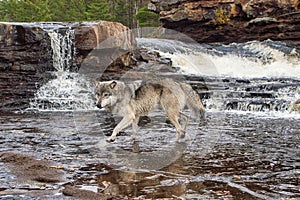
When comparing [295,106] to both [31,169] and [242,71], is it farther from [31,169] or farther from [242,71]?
[242,71]

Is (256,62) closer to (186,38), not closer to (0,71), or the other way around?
(186,38)

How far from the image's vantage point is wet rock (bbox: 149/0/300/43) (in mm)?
27766

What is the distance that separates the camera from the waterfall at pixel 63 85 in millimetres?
14633

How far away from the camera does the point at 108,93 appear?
6.89 meters

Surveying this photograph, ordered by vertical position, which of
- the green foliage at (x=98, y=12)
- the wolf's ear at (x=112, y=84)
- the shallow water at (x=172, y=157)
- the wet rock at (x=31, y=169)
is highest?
the green foliage at (x=98, y=12)

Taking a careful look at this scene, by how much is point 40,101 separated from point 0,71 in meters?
2.41

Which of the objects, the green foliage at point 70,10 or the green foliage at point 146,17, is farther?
the green foliage at point 70,10

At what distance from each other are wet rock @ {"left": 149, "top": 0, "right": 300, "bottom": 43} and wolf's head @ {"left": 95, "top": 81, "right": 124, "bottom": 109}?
2393 cm

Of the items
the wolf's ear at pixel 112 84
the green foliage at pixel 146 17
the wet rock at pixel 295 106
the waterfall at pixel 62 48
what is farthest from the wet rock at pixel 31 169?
the green foliage at pixel 146 17

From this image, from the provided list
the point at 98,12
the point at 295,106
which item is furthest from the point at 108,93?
the point at 98,12

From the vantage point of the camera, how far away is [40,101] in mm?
14711

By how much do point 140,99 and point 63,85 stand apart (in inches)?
372

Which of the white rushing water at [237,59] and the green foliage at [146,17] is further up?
the green foliage at [146,17]

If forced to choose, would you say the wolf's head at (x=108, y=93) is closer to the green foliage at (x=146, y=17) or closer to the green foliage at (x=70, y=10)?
the green foliage at (x=146, y=17)
